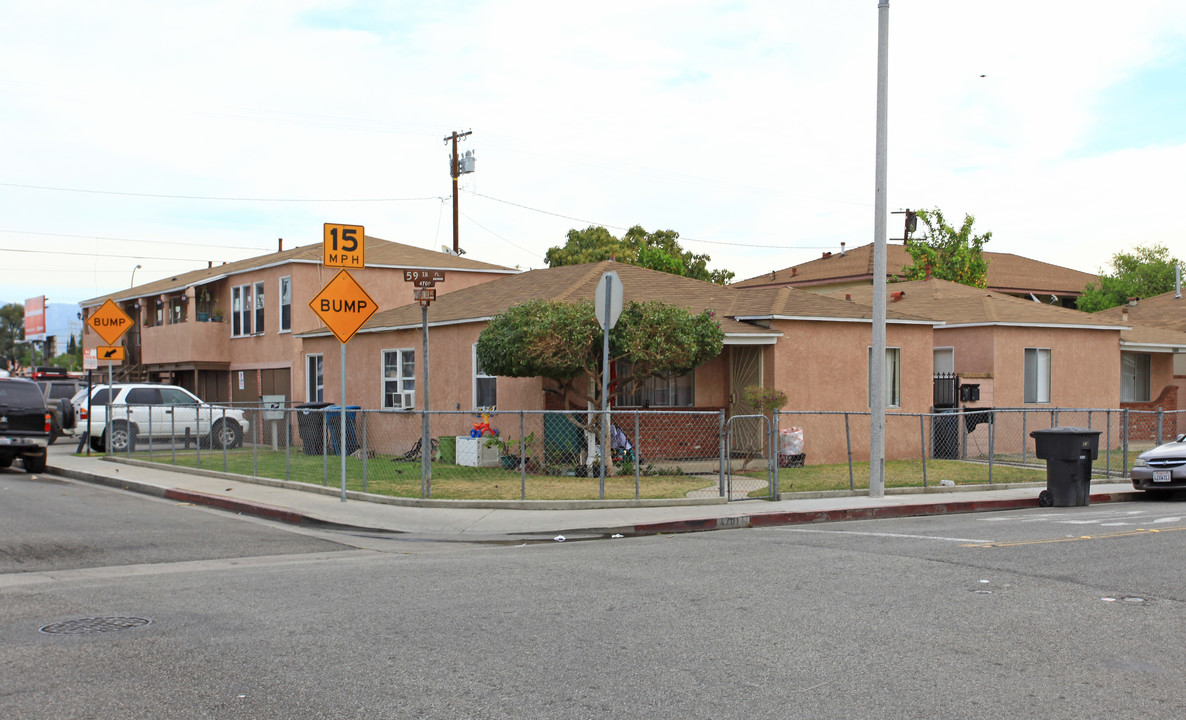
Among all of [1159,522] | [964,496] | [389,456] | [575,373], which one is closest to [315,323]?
[389,456]

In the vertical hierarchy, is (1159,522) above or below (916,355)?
below

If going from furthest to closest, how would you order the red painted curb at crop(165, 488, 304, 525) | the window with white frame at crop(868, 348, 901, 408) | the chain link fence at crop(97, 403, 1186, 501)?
the window with white frame at crop(868, 348, 901, 408) → the chain link fence at crop(97, 403, 1186, 501) → the red painted curb at crop(165, 488, 304, 525)

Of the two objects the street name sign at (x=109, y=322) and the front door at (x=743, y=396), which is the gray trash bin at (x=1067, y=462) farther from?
the street name sign at (x=109, y=322)

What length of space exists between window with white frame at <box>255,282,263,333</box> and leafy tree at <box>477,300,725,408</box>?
17.2 metres

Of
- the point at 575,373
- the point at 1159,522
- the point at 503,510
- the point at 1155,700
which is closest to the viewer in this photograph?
the point at 1155,700

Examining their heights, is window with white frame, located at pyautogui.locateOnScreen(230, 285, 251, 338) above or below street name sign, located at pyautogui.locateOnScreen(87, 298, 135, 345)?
above

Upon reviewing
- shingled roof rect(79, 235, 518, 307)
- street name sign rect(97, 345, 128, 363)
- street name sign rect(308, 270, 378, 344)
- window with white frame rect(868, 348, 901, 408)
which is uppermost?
shingled roof rect(79, 235, 518, 307)

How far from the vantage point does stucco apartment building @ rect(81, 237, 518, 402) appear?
31062 millimetres

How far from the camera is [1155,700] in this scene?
544cm

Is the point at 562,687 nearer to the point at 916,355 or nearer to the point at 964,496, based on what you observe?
the point at 964,496

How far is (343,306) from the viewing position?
1423cm

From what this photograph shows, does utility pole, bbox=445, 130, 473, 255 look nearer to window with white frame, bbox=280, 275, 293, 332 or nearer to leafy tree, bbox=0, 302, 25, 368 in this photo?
window with white frame, bbox=280, 275, 293, 332

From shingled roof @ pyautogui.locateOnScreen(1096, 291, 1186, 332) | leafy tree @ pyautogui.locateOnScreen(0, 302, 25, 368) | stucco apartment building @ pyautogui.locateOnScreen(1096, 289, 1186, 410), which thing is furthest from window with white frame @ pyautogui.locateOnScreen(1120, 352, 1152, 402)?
leafy tree @ pyautogui.locateOnScreen(0, 302, 25, 368)

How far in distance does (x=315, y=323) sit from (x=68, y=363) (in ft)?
265
